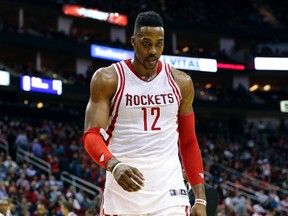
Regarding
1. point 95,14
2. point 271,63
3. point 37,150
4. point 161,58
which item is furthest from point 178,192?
point 271,63

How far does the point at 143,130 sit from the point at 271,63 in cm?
3691

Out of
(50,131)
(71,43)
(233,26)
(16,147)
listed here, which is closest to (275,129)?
(233,26)

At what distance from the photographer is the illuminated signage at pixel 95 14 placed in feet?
123

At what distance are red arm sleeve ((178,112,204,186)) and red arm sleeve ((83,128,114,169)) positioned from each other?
0.71 m

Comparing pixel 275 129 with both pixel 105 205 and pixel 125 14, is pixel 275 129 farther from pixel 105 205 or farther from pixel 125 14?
pixel 105 205

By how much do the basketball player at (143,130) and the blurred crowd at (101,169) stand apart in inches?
444

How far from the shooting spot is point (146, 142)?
448 centimetres

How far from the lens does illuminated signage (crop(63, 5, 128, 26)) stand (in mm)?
37438

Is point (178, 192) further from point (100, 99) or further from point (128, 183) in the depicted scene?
point (100, 99)

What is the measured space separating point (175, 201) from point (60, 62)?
35437 millimetres

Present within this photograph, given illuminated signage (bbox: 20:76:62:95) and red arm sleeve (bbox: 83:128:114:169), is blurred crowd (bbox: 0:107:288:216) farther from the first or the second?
red arm sleeve (bbox: 83:128:114:169)

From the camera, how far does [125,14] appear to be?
131 ft

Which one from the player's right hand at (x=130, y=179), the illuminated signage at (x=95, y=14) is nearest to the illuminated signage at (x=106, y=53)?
the illuminated signage at (x=95, y=14)

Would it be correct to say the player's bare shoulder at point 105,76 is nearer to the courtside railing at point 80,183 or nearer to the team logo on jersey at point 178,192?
the team logo on jersey at point 178,192
